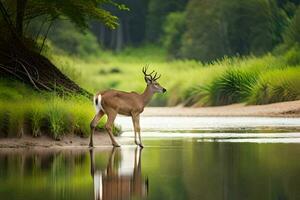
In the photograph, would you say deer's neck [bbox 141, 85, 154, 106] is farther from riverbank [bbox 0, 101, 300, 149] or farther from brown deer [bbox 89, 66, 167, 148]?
riverbank [bbox 0, 101, 300, 149]

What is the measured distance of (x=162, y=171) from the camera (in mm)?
17062

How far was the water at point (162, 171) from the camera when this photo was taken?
1395 centimetres

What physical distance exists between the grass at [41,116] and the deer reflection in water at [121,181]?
297cm

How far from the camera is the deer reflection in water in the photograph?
45.4 feet

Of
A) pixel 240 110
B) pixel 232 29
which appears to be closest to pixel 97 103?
pixel 240 110

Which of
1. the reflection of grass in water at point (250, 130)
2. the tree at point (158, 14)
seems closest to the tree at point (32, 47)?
the reflection of grass in water at point (250, 130)

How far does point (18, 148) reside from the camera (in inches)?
869

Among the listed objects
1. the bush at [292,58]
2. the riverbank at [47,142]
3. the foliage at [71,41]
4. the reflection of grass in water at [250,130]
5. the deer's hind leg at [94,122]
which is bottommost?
the riverbank at [47,142]

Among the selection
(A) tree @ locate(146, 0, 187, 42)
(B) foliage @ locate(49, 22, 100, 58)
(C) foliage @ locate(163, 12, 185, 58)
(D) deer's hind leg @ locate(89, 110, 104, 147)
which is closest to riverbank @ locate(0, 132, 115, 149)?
(D) deer's hind leg @ locate(89, 110, 104, 147)

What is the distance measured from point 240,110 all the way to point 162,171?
81.3 feet

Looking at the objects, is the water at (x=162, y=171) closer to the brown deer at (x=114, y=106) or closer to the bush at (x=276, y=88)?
the brown deer at (x=114, y=106)

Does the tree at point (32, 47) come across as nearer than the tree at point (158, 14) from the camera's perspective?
Yes

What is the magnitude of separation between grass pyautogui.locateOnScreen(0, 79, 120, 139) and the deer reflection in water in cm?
297

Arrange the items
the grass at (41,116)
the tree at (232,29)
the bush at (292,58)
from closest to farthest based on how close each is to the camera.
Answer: the grass at (41,116) < the bush at (292,58) < the tree at (232,29)
